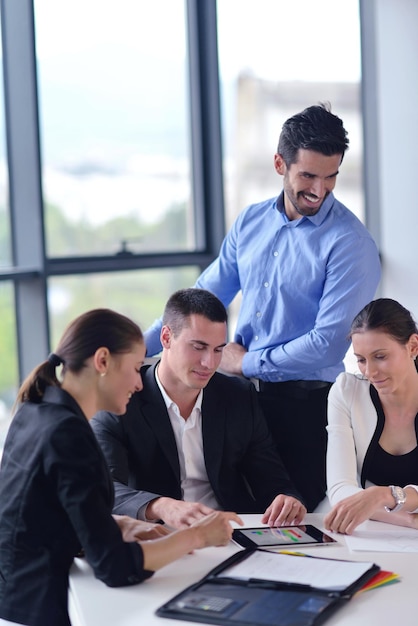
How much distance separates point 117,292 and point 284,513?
255 cm

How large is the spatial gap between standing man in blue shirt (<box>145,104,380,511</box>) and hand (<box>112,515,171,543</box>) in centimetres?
95

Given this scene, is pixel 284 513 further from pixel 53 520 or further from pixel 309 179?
pixel 309 179

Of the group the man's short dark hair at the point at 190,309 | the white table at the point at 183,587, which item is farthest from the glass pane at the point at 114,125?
the white table at the point at 183,587

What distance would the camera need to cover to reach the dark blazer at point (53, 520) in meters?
1.81

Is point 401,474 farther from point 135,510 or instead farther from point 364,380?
point 135,510

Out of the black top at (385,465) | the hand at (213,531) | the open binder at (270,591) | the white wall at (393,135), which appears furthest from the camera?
the white wall at (393,135)

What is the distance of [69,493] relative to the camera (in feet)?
5.98

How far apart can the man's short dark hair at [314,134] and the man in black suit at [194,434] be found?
574mm

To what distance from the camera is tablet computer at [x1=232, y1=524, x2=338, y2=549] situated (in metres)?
2.09

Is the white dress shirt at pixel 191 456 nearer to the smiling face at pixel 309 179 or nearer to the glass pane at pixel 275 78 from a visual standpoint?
the smiling face at pixel 309 179

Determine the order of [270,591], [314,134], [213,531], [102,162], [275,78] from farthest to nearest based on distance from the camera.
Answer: [275,78] → [102,162] → [314,134] → [213,531] → [270,591]

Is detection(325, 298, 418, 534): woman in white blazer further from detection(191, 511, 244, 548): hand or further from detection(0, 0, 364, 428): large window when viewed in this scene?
detection(0, 0, 364, 428): large window

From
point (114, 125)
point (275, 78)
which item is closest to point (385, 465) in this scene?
point (114, 125)

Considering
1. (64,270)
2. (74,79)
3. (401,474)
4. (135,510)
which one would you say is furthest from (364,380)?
(74,79)
